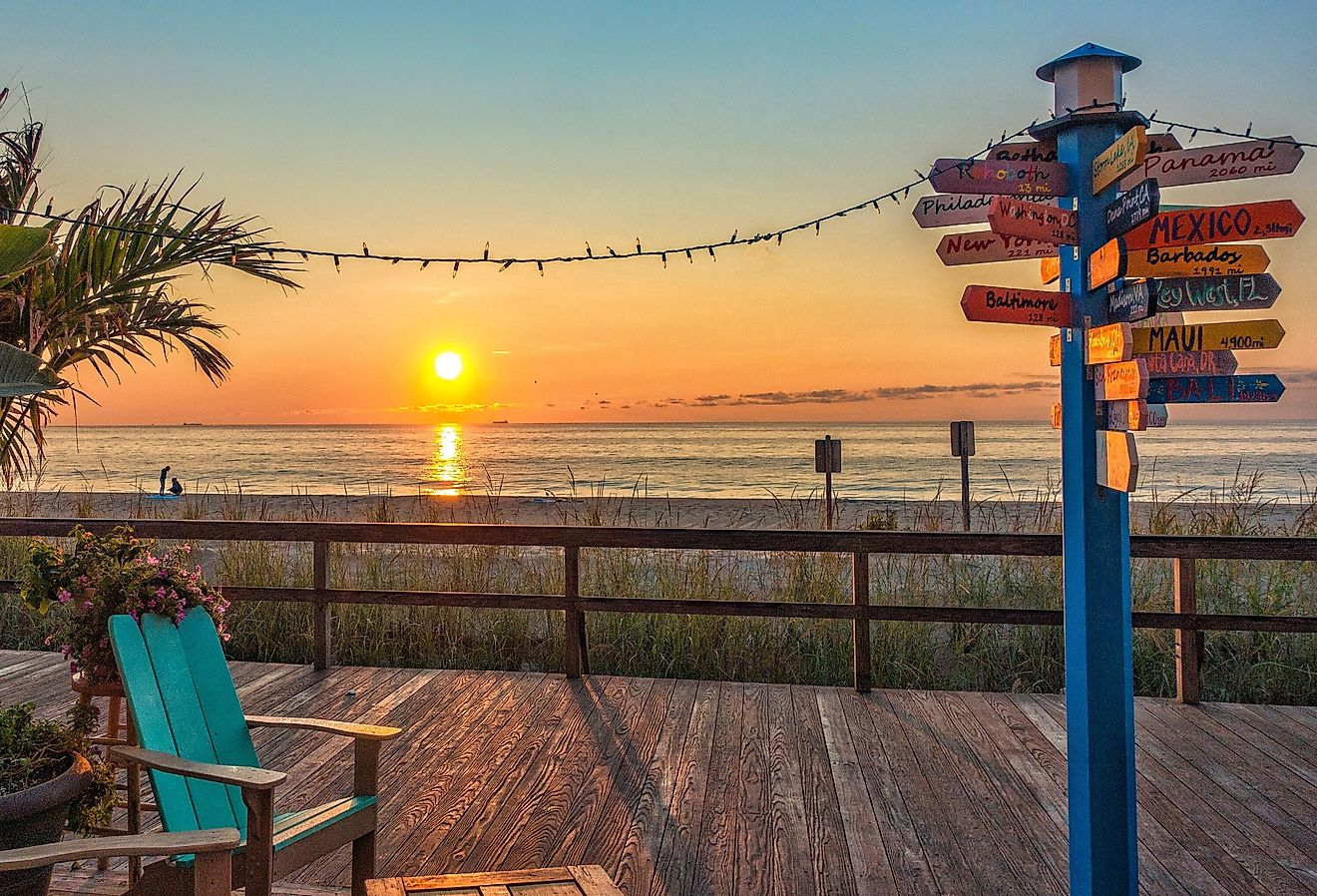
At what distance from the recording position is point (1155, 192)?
1.75m

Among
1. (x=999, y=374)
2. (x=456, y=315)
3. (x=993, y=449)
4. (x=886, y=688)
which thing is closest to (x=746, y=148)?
(x=886, y=688)

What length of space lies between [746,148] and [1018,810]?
4963 millimetres

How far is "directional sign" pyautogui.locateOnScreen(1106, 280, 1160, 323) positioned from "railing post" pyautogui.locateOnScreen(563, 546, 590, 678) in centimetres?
320

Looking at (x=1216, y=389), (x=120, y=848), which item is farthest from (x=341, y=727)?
(x=1216, y=389)

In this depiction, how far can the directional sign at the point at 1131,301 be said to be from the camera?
72.1 inches

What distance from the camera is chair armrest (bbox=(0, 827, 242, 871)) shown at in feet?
4.88

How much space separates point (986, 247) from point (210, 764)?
222cm

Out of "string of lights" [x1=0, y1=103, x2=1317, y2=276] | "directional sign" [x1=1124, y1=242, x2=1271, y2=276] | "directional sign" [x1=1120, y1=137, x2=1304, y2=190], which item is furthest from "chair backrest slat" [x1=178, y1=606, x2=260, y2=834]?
"directional sign" [x1=1120, y1=137, x2=1304, y2=190]

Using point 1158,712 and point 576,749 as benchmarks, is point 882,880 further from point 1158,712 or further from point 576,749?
point 1158,712

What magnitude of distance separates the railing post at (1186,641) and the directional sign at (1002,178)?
2.93m

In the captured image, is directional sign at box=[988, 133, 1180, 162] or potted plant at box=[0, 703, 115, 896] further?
directional sign at box=[988, 133, 1180, 162]

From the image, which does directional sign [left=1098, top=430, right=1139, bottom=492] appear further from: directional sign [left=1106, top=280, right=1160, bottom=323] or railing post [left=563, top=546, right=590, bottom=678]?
railing post [left=563, top=546, right=590, bottom=678]

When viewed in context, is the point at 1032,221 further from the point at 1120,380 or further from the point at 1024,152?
the point at 1120,380

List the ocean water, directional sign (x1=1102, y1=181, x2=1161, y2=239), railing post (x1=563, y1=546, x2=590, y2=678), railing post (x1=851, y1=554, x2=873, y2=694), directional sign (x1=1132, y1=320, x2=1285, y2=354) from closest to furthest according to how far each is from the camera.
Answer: directional sign (x1=1102, y1=181, x2=1161, y2=239)
directional sign (x1=1132, y1=320, x2=1285, y2=354)
railing post (x1=851, y1=554, x2=873, y2=694)
railing post (x1=563, y1=546, x2=590, y2=678)
the ocean water
